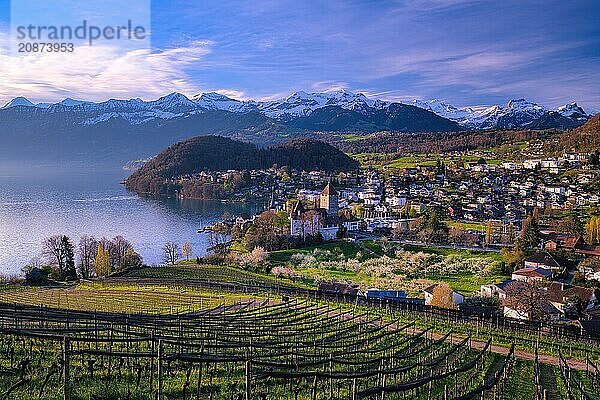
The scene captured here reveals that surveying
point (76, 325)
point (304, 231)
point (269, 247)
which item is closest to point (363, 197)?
point (304, 231)

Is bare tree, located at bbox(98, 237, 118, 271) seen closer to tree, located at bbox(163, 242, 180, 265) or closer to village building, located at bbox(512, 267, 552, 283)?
tree, located at bbox(163, 242, 180, 265)

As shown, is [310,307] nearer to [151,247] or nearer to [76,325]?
[76,325]

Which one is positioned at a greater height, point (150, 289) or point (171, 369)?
point (171, 369)

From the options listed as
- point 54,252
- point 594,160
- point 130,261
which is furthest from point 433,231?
point 594,160

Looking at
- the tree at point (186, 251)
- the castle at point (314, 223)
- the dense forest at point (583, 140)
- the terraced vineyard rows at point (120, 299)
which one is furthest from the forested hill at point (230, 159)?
the terraced vineyard rows at point (120, 299)

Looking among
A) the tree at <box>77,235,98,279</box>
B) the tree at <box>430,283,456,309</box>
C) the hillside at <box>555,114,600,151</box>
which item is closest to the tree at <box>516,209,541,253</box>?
the tree at <box>430,283,456,309</box>

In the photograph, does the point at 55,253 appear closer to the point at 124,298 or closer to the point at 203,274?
the point at 203,274
